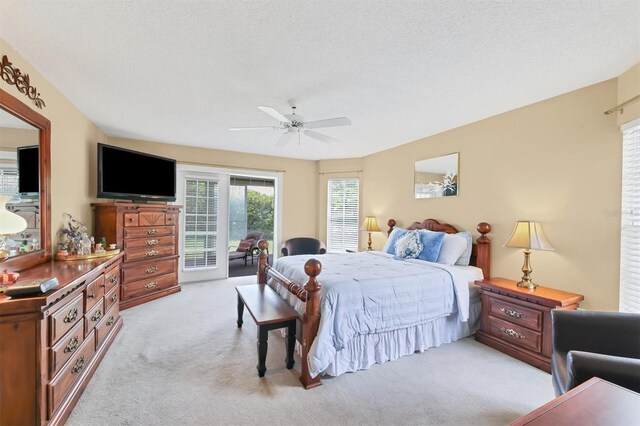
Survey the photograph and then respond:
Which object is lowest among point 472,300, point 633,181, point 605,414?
point 472,300

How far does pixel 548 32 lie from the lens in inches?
68.6

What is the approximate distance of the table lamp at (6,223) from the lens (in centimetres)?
179

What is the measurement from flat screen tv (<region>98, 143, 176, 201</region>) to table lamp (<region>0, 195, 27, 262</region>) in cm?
174

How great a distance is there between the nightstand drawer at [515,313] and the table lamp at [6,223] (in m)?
4.11

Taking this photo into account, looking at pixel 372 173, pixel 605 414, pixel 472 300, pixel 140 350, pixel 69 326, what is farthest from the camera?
pixel 372 173

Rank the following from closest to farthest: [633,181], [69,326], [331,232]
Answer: [69,326] < [633,181] < [331,232]

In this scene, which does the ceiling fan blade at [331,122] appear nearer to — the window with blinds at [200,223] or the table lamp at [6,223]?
the table lamp at [6,223]

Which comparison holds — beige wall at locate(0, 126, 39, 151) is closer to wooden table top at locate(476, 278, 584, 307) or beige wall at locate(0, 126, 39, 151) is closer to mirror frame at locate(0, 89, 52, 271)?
mirror frame at locate(0, 89, 52, 271)

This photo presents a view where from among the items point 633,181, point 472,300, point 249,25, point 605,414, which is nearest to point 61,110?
point 249,25

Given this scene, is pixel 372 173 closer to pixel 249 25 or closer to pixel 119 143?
pixel 249 25

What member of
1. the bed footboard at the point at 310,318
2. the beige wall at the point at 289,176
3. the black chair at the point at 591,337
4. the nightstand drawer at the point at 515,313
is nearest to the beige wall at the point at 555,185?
the nightstand drawer at the point at 515,313

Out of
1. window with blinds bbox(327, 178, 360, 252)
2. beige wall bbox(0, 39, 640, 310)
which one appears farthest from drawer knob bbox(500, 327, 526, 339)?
window with blinds bbox(327, 178, 360, 252)

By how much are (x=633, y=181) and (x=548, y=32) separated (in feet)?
4.90

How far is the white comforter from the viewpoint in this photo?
7.19 feet
